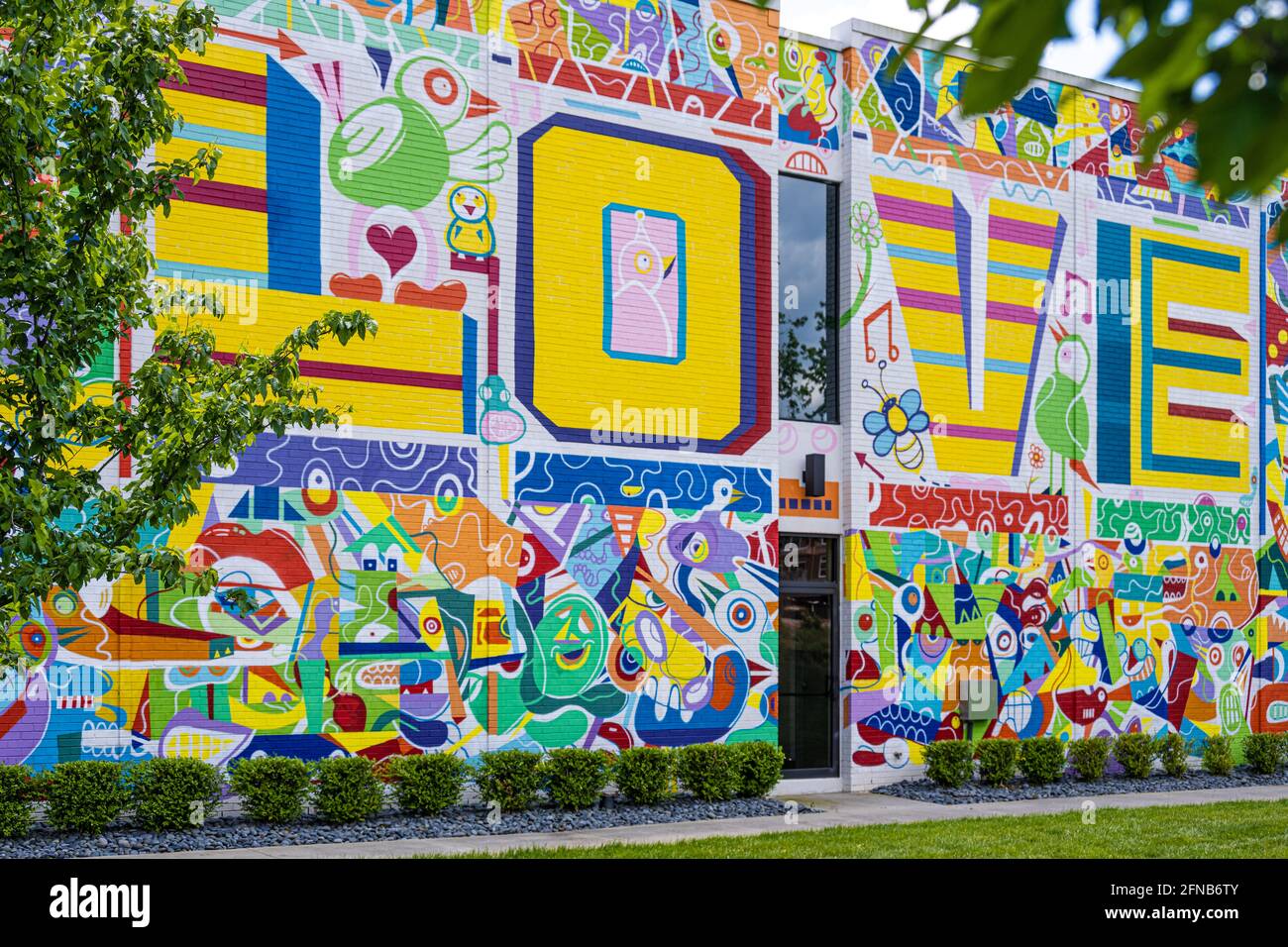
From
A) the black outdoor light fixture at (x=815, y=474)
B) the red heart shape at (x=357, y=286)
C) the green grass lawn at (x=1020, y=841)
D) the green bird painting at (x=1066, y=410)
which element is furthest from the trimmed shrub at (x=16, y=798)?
the green bird painting at (x=1066, y=410)

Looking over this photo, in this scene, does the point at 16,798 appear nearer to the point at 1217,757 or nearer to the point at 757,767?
the point at 757,767

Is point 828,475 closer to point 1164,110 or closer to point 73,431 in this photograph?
point 73,431

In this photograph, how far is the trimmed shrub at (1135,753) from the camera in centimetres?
1744

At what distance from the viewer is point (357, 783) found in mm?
12531

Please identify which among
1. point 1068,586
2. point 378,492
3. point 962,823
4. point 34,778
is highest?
point 378,492

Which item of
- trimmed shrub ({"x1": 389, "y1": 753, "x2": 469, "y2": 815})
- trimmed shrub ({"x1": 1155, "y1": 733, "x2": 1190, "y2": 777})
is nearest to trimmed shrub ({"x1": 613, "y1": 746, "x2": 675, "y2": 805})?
trimmed shrub ({"x1": 389, "y1": 753, "x2": 469, "y2": 815})

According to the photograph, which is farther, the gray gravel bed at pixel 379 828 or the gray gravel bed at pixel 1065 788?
the gray gravel bed at pixel 1065 788

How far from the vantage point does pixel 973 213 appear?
57.8 feet

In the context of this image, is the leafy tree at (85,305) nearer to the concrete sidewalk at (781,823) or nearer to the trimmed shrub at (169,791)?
the concrete sidewalk at (781,823)

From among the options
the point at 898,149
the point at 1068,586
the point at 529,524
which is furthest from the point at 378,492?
the point at 1068,586

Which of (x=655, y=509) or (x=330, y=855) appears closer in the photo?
(x=330, y=855)

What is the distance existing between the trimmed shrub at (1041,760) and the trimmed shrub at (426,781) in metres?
7.24

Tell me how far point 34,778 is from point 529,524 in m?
5.24

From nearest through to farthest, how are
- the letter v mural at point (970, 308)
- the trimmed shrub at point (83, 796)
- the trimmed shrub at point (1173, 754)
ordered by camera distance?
the trimmed shrub at point (83, 796)
the letter v mural at point (970, 308)
the trimmed shrub at point (1173, 754)
